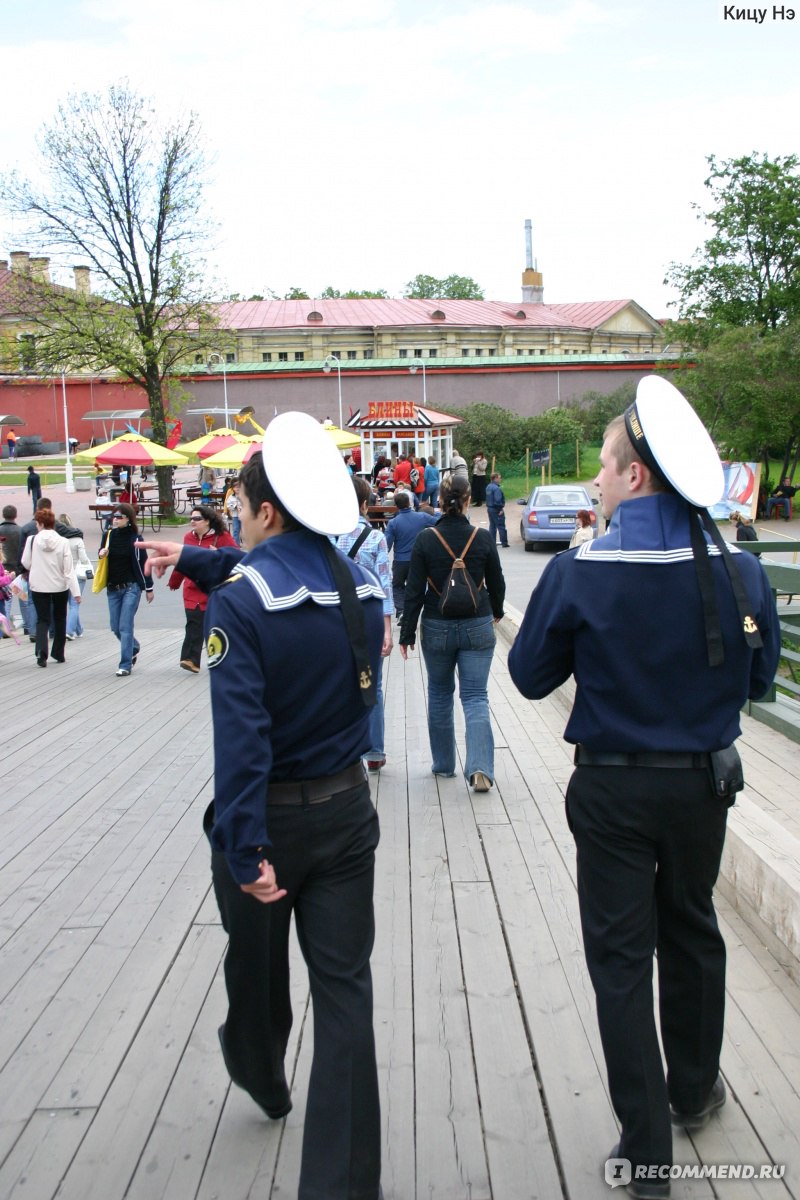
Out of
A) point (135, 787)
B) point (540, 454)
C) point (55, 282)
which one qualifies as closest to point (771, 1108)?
point (135, 787)

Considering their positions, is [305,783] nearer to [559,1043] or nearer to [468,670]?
[559,1043]

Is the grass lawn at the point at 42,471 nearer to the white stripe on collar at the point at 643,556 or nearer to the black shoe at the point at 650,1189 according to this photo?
the white stripe on collar at the point at 643,556

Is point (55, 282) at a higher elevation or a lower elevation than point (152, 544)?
higher

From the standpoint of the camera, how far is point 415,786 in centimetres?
717

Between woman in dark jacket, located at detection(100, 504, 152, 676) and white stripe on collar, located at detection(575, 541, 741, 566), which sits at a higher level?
white stripe on collar, located at detection(575, 541, 741, 566)

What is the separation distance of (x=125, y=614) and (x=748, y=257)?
47.3 m

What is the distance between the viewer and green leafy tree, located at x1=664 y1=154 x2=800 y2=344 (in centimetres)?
5034

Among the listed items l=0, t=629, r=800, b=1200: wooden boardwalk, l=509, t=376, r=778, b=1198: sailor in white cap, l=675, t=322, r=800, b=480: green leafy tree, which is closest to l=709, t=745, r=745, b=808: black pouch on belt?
l=509, t=376, r=778, b=1198: sailor in white cap

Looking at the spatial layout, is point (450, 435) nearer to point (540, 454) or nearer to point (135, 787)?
point (540, 454)

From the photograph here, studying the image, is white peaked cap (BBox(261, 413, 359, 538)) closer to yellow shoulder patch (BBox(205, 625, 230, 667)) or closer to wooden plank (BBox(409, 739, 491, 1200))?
yellow shoulder patch (BBox(205, 625, 230, 667))

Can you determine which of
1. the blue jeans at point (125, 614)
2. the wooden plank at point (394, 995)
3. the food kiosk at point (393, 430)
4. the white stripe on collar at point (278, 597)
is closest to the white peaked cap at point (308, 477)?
the white stripe on collar at point (278, 597)

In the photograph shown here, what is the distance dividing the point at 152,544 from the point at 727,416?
3949 cm

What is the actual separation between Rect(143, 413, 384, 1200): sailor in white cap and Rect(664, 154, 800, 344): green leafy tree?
49721 millimetres

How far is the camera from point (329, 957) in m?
2.83
